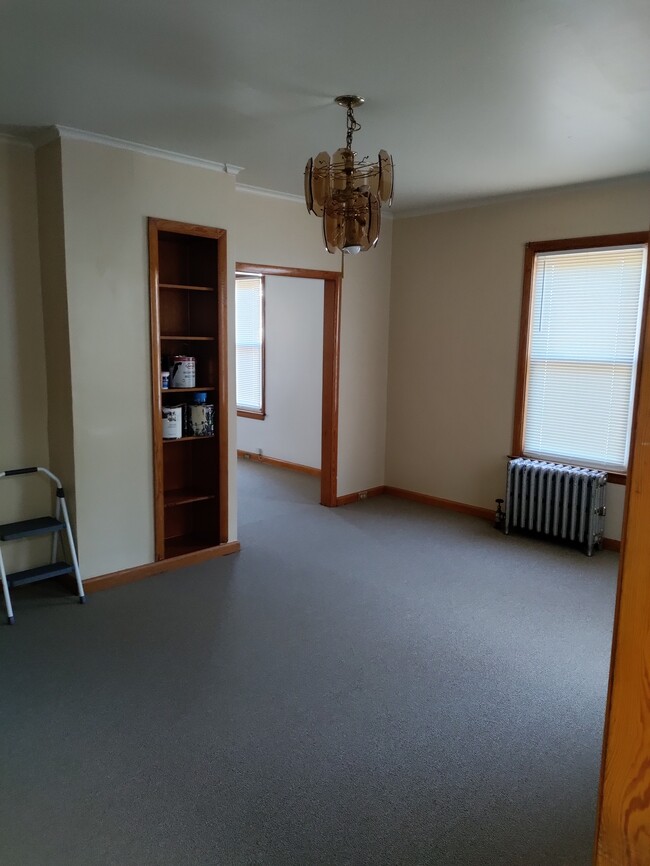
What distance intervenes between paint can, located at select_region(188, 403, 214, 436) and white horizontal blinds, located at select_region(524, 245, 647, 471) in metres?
2.65

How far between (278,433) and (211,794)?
5.51m

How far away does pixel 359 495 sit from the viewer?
6.10 meters

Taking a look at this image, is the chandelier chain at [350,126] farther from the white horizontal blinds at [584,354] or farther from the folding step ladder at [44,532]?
the folding step ladder at [44,532]

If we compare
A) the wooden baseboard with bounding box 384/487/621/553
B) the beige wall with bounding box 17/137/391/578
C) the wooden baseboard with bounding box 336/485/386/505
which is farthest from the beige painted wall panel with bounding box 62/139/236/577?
the wooden baseboard with bounding box 384/487/621/553

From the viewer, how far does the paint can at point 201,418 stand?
432cm

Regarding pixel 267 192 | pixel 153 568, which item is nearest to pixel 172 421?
pixel 153 568

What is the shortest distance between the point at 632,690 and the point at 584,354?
4.28 metres

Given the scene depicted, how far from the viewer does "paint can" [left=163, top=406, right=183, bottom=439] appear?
4168mm

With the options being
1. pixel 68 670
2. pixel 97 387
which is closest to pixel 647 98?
pixel 97 387

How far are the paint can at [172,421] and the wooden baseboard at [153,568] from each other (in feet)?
2.82

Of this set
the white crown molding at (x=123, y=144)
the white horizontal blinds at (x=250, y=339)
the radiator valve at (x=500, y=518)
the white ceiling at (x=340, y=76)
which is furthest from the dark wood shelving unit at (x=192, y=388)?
the white horizontal blinds at (x=250, y=339)

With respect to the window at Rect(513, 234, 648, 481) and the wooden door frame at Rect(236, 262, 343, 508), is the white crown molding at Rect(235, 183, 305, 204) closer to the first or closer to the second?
the wooden door frame at Rect(236, 262, 343, 508)

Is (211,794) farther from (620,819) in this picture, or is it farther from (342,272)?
(342,272)

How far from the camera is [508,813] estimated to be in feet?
6.98
